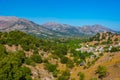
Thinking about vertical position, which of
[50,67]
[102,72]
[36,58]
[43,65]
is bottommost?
[50,67]

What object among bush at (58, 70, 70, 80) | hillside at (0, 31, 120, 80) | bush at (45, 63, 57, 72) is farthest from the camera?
bush at (45, 63, 57, 72)

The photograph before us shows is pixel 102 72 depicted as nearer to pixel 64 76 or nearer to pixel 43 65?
pixel 64 76

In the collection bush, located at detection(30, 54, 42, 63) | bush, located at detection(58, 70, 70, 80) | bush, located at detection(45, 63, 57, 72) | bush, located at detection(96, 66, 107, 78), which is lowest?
bush, located at detection(58, 70, 70, 80)

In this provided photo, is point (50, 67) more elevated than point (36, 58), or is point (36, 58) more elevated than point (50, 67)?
point (36, 58)

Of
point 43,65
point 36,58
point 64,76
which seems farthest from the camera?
point 36,58

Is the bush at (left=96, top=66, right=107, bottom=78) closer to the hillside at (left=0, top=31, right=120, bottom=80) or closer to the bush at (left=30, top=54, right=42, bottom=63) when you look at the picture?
the hillside at (left=0, top=31, right=120, bottom=80)

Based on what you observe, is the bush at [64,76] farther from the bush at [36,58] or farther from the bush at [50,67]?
the bush at [36,58]

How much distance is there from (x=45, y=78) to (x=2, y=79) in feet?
76.5

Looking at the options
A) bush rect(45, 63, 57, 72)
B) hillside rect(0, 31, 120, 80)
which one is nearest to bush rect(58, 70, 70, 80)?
hillside rect(0, 31, 120, 80)

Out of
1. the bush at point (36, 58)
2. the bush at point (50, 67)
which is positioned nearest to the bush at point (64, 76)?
the bush at point (50, 67)

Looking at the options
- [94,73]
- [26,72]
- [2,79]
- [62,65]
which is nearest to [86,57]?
[62,65]

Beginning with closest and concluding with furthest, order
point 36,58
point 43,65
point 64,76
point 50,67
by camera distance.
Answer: point 64,76, point 50,67, point 43,65, point 36,58

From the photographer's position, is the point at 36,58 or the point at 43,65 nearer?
the point at 43,65

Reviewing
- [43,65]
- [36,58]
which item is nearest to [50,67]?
[43,65]
